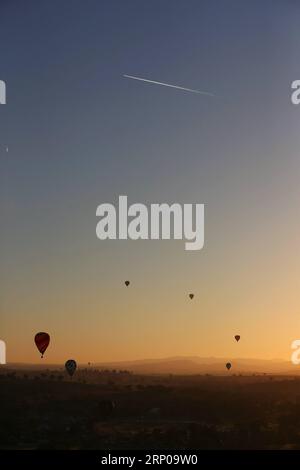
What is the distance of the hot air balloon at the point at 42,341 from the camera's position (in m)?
25.4

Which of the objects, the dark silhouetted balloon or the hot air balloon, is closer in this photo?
the hot air balloon

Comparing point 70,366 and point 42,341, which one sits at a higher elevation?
point 42,341

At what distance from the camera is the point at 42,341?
83.8 feet

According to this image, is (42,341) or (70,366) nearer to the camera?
(42,341)

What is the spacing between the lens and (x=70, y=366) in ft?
115

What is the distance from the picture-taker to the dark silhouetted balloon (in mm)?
34162

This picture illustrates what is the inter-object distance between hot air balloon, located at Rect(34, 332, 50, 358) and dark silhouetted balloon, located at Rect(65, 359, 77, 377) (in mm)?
8911

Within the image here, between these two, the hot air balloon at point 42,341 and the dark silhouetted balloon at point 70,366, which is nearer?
the hot air balloon at point 42,341

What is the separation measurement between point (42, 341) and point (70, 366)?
9.81 m

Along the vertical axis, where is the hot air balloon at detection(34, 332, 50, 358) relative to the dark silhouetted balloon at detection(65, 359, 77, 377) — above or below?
above

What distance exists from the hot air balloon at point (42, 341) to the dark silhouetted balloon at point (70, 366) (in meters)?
8.91

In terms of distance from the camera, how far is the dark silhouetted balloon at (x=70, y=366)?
34.2 m

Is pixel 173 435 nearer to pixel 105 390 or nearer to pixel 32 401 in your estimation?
pixel 32 401

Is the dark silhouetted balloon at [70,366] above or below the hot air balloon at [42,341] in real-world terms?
below
